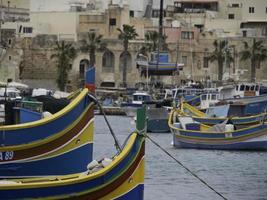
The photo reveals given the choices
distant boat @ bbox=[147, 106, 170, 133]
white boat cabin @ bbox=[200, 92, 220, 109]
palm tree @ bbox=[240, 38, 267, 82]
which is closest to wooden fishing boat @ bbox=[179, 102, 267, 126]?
distant boat @ bbox=[147, 106, 170, 133]

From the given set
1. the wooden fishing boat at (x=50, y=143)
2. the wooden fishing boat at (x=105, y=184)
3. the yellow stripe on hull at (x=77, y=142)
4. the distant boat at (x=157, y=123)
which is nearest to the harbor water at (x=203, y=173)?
the yellow stripe on hull at (x=77, y=142)

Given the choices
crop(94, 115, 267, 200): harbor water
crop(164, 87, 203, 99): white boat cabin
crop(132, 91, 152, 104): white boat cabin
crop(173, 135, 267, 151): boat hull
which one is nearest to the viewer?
crop(94, 115, 267, 200): harbor water

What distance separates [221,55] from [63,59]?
1449 cm

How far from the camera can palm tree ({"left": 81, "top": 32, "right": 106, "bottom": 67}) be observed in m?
94.9

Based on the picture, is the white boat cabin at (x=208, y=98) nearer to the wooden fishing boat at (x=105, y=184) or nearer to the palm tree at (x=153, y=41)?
the palm tree at (x=153, y=41)

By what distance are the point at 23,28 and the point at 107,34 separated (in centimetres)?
752

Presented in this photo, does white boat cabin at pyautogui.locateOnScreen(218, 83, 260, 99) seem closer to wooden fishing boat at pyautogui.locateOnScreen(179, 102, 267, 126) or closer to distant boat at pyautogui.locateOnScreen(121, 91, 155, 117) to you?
distant boat at pyautogui.locateOnScreen(121, 91, 155, 117)

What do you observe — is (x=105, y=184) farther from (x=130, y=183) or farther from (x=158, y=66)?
(x=158, y=66)

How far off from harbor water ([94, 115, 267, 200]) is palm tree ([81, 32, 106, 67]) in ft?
128

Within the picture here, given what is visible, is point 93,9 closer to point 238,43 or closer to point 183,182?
point 238,43

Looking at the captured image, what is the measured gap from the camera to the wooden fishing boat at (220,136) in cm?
4722

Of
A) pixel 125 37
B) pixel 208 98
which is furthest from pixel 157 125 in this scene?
pixel 125 37

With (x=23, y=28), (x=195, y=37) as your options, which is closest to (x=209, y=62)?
(x=195, y=37)

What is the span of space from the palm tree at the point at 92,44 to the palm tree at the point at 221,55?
989cm
